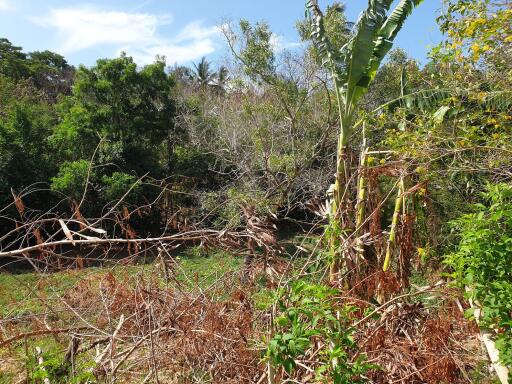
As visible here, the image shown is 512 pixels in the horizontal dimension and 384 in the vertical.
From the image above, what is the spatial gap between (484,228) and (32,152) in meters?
12.9

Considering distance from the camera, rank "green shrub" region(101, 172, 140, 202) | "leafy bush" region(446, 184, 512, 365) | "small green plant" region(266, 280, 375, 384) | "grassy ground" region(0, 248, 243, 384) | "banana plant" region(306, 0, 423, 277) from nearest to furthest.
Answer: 1. "small green plant" region(266, 280, 375, 384)
2. "leafy bush" region(446, 184, 512, 365)
3. "grassy ground" region(0, 248, 243, 384)
4. "banana plant" region(306, 0, 423, 277)
5. "green shrub" region(101, 172, 140, 202)

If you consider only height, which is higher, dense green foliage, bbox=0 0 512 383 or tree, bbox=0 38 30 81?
tree, bbox=0 38 30 81

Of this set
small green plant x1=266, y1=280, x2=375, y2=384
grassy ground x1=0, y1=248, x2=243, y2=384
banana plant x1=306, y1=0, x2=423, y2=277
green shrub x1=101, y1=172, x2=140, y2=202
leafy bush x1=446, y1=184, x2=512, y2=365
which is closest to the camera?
small green plant x1=266, y1=280, x2=375, y2=384

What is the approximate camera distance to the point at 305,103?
13805mm

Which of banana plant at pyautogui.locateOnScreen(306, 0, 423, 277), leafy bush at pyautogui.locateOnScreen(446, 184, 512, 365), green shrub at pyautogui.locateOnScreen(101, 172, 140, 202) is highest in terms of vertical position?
banana plant at pyautogui.locateOnScreen(306, 0, 423, 277)

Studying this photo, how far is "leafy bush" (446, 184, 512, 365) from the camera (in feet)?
9.34

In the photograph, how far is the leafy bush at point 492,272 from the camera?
2.85m

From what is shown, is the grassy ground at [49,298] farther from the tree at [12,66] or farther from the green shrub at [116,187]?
the tree at [12,66]

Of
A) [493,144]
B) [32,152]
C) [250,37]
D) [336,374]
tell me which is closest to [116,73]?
[32,152]

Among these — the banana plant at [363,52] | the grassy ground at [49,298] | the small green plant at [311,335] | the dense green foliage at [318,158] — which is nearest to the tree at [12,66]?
the dense green foliage at [318,158]

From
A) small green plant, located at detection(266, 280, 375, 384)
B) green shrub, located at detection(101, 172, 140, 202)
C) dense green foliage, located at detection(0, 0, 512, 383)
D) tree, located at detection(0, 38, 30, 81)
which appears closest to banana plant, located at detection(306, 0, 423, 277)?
dense green foliage, located at detection(0, 0, 512, 383)

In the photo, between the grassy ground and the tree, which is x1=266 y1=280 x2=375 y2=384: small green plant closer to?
the grassy ground

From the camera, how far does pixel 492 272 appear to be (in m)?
2.99

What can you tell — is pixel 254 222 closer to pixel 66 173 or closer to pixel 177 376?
pixel 177 376
